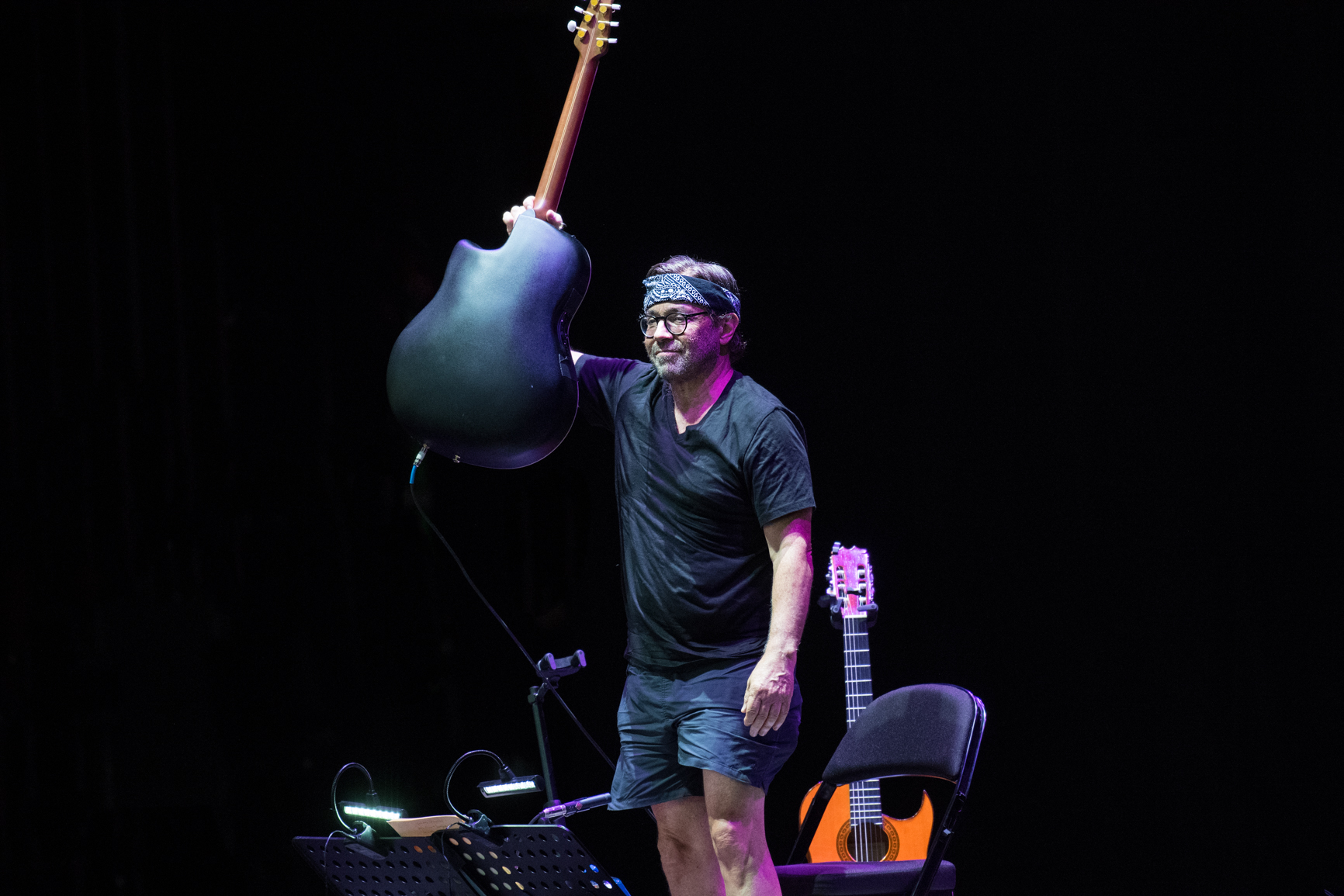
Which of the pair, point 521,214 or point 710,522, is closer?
point 710,522

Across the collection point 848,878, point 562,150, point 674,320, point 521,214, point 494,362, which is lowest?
point 848,878

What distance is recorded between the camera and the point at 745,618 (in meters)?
2.32

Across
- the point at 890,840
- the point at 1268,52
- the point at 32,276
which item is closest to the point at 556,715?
the point at 890,840

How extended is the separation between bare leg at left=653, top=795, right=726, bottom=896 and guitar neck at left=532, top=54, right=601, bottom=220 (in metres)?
1.30

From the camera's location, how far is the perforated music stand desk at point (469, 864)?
2.08 metres

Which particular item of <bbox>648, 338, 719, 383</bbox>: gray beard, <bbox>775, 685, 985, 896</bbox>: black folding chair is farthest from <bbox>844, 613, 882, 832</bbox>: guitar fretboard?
<bbox>648, 338, 719, 383</bbox>: gray beard

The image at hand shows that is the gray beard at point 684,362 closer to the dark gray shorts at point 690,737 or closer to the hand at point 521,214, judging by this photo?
the hand at point 521,214

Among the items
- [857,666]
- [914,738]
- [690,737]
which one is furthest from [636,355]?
[914,738]

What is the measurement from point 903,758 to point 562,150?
1.48 meters

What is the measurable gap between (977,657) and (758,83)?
2.08 m

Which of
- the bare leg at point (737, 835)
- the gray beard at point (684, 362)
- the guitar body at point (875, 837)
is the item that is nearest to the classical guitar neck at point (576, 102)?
the gray beard at point (684, 362)

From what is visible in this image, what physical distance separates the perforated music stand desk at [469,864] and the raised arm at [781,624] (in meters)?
0.42

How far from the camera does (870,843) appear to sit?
10.7 feet

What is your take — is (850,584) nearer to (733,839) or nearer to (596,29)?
(733,839)
